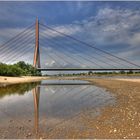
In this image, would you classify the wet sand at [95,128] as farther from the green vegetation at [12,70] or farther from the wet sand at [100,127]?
the green vegetation at [12,70]

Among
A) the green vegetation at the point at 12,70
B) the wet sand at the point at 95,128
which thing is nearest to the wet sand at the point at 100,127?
the wet sand at the point at 95,128

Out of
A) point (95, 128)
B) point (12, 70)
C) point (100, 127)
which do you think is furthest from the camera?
point (12, 70)

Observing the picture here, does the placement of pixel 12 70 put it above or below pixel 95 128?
above

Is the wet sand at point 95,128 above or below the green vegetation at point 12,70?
below

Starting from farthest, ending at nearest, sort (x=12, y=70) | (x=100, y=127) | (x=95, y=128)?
(x=12, y=70) → (x=100, y=127) → (x=95, y=128)

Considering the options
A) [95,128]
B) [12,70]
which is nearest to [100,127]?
[95,128]

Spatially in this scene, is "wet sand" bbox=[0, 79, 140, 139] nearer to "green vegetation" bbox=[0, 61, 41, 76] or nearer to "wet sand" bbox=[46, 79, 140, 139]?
"wet sand" bbox=[46, 79, 140, 139]

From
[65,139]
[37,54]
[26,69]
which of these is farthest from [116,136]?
[26,69]

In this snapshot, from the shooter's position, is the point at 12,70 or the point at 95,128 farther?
the point at 12,70

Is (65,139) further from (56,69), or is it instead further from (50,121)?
(56,69)

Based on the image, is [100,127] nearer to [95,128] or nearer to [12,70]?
[95,128]

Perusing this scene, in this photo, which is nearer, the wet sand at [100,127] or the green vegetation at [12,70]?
the wet sand at [100,127]

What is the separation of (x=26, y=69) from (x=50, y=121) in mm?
79773

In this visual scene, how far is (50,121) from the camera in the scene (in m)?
9.98
